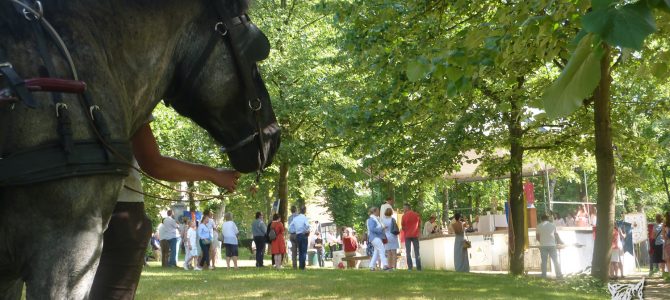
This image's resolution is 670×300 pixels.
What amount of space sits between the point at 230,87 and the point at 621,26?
5.08 ft

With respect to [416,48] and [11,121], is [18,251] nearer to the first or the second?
[11,121]

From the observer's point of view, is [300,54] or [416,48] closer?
[416,48]

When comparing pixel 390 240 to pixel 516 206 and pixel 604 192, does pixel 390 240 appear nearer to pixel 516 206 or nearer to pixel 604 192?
pixel 516 206

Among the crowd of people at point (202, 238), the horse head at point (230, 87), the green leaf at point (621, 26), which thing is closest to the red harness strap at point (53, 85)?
the horse head at point (230, 87)

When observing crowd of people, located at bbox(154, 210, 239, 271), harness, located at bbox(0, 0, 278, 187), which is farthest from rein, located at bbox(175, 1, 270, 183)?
crowd of people, located at bbox(154, 210, 239, 271)

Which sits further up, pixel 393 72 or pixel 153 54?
pixel 393 72

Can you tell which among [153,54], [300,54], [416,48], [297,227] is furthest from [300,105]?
[153,54]

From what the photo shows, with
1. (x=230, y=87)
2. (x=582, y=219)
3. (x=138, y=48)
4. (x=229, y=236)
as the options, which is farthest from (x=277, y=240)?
(x=138, y=48)

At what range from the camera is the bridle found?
3070 mm

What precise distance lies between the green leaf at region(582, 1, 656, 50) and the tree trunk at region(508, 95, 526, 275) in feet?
64.2

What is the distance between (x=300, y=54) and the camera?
30.9m

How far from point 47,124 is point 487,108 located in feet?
62.4

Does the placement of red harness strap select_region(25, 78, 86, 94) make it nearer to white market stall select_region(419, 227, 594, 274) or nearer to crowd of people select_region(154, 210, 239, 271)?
crowd of people select_region(154, 210, 239, 271)

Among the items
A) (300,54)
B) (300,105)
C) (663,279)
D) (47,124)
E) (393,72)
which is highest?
(300,54)
